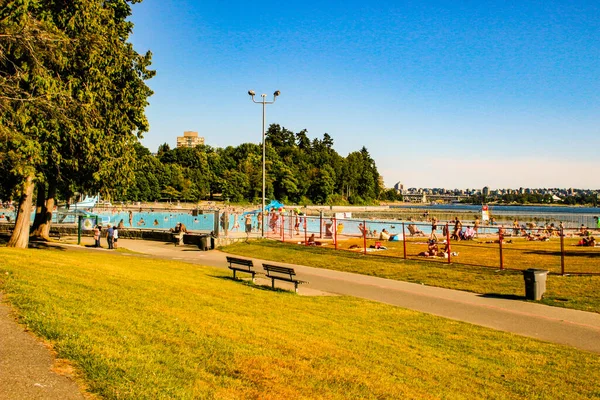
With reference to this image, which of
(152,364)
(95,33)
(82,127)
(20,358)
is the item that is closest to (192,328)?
(152,364)

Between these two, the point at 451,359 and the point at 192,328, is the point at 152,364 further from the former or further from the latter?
the point at 451,359

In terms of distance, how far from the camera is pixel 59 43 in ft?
50.0

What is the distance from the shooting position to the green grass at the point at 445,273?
14.7m

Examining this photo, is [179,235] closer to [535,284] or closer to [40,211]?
[40,211]

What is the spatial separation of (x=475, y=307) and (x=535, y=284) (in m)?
2.13

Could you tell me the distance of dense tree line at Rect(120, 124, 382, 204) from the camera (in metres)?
125

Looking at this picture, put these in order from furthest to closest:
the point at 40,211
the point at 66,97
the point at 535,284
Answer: the point at 40,211 < the point at 66,97 < the point at 535,284

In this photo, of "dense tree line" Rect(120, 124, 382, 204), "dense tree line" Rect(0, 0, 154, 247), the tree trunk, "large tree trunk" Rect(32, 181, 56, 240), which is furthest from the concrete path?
"dense tree line" Rect(120, 124, 382, 204)

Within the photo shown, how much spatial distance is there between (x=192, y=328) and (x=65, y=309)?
6.91 ft

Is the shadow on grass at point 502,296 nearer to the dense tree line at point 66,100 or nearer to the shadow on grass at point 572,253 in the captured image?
the shadow on grass at point 572,253

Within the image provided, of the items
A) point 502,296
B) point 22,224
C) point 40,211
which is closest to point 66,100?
point 22,224

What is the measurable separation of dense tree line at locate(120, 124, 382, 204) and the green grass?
81.9 meters

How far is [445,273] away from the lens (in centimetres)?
1880

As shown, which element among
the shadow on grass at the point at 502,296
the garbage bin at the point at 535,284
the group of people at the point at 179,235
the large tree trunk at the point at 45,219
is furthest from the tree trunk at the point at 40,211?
the garbage bin at the point at 535,284
